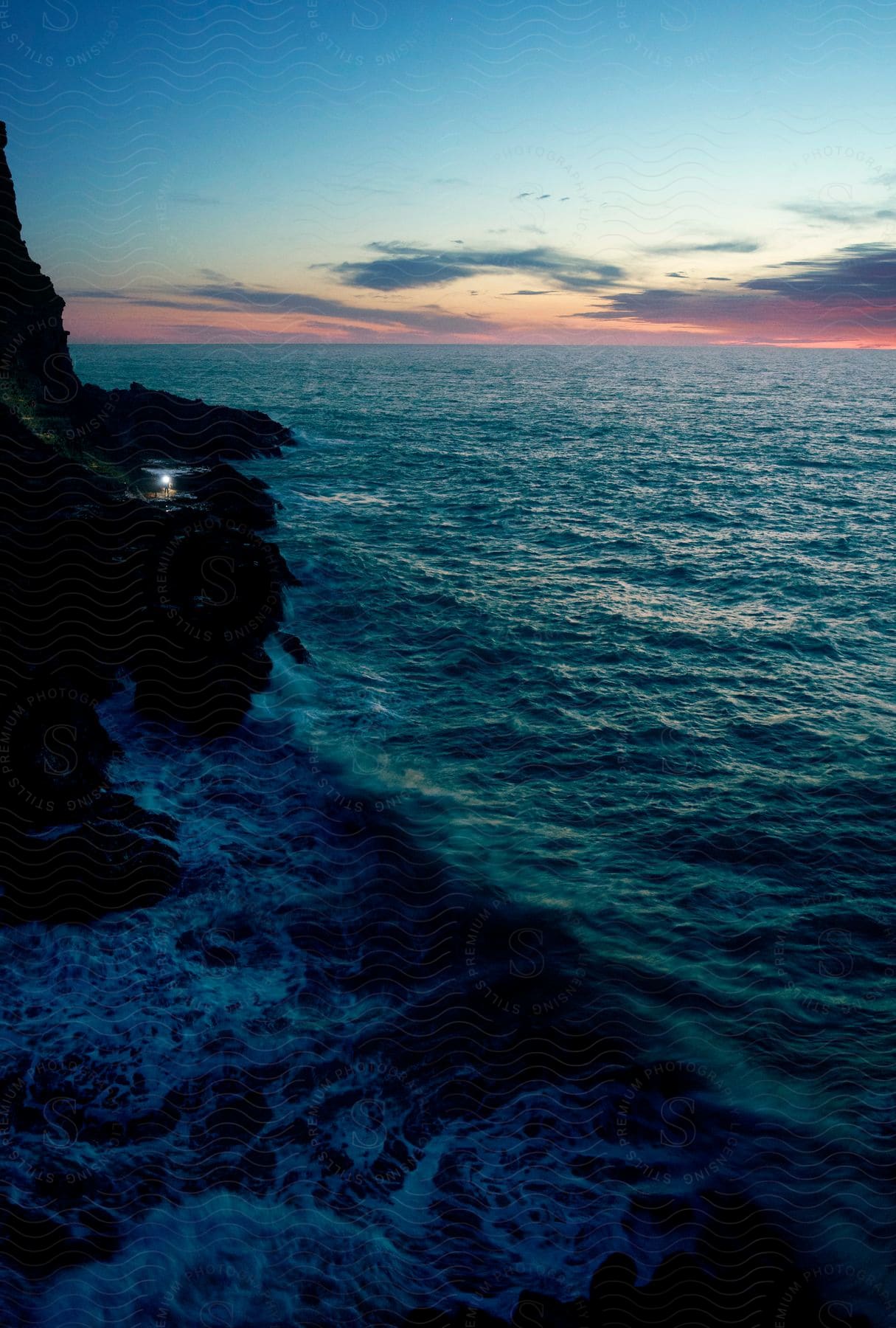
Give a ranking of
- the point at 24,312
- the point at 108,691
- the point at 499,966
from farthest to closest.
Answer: the point at 24,312 → the point at 108,691 → the point at 499,966

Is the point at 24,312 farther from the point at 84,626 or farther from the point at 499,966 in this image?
the point at 499,966

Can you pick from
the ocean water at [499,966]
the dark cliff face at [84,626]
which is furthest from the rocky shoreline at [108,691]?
the ocean water at [499,966]

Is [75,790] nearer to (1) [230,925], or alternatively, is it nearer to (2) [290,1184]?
(1) [230,925]

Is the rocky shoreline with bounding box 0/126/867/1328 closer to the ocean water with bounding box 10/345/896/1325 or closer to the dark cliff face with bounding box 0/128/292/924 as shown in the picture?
the dark cliff face with bounding box 0/128/292/924

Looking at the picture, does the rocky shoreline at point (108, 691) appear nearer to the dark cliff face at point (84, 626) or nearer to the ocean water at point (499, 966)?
the dark cliff face at point (84, 626)

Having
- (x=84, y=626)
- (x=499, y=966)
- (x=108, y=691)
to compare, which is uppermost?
(x=84, y=626)

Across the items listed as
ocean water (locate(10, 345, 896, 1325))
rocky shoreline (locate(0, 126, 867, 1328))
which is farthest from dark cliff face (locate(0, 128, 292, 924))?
ocean water (locate(10, 345, 896, 1325))

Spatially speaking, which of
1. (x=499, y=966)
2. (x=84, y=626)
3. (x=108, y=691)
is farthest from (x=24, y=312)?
(x=499, y=966)
